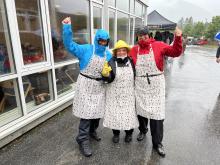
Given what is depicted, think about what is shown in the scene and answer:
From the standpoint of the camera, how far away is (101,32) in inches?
94.1

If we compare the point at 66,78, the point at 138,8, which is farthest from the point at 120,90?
the point at 138,8

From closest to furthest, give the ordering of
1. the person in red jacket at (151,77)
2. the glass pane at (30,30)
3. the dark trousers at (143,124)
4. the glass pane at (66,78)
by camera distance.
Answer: the person in red jacket at (151,77) < the dark trousers at (143,124) < the glass pane at (30,30) < the glass pane at (66,78)

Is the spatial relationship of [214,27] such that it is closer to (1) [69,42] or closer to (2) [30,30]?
(2) [30,30]

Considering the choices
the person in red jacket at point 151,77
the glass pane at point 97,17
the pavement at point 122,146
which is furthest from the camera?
the glass pane at point 97,17

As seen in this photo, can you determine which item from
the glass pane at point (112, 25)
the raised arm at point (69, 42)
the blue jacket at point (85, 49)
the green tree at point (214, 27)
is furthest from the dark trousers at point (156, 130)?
the green tree at point (214, 27)

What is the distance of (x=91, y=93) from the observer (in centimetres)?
260

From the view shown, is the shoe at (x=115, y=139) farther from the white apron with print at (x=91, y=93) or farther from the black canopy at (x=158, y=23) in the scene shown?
the black canopy at (x=158, y=23)

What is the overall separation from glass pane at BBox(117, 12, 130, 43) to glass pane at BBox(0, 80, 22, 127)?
230 inches

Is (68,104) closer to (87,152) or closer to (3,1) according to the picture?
(87,152)

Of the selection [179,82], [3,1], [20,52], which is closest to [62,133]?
[20,52]

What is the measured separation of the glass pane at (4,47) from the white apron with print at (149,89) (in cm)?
204

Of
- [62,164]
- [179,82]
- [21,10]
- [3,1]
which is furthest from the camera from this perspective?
[179,82]

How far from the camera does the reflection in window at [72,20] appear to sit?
13.8ft

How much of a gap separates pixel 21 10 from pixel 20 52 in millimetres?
855
